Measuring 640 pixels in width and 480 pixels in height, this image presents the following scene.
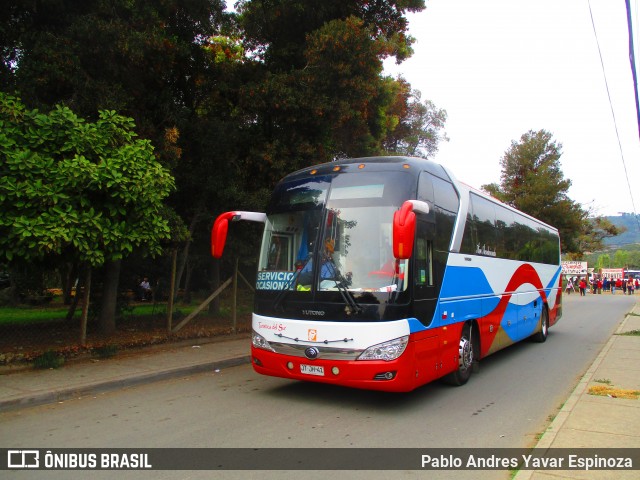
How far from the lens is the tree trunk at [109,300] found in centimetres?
1122

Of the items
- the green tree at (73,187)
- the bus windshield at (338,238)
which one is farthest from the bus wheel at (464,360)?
the green tree at (73,187)

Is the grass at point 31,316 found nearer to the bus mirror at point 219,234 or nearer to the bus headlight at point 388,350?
the bus mirror at point 219,234

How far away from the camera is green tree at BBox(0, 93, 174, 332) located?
7363 mm

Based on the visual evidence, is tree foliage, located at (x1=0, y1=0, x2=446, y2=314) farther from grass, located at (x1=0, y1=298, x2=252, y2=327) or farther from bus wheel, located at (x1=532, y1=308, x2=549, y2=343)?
bus wheel, located at (x1=532, y1=308, x2=549, y2=343)

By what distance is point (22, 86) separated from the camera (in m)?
8.85

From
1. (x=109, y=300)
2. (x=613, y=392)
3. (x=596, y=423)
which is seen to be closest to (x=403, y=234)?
(x=596, y=423)

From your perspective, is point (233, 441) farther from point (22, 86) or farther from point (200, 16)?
point (200, 16)

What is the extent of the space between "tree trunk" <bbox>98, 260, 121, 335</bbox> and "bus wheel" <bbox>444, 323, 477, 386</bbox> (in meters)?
7.52

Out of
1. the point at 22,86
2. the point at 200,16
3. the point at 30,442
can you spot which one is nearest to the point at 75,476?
the point at 30,442

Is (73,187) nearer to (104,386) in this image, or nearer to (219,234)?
(219,234)

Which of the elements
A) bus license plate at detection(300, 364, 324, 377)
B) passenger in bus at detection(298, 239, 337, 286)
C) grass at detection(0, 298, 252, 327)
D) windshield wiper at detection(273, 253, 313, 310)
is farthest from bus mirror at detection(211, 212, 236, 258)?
grass at detection(0, 298, 252, 327)

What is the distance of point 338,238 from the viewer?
6.78 meters

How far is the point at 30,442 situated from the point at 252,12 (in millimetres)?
10434

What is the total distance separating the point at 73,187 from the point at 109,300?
4340 millimetres
